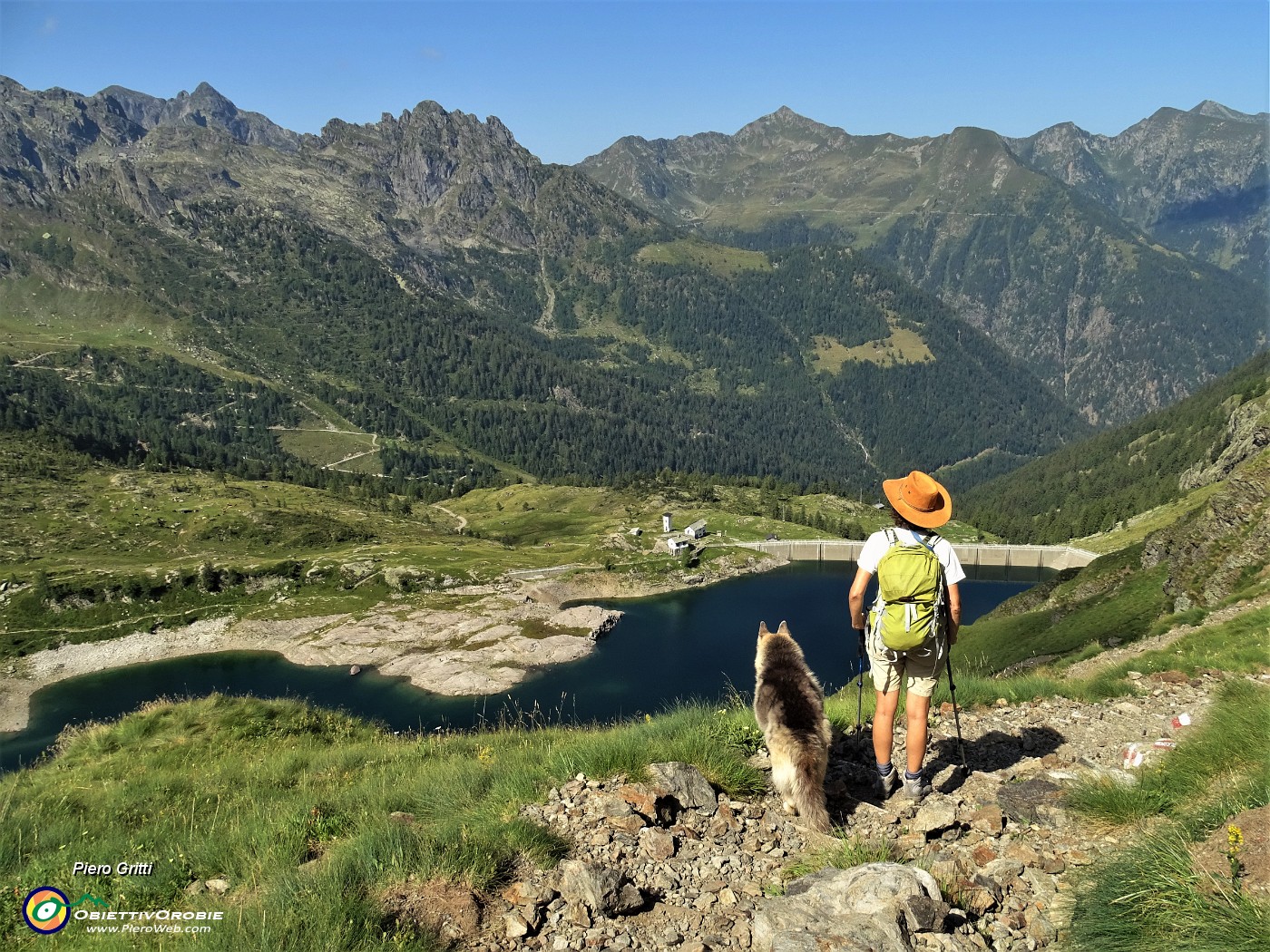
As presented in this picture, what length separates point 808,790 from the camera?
28.7 feet

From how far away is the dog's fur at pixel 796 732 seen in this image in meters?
8.73

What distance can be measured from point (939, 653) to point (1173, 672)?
10423 millimetres

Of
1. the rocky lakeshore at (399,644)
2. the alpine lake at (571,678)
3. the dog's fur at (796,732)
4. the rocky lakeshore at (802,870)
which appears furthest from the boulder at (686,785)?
the rocky lakeshore at (399,644)

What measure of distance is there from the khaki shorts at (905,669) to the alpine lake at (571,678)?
59.7 meters

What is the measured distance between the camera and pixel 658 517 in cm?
18862

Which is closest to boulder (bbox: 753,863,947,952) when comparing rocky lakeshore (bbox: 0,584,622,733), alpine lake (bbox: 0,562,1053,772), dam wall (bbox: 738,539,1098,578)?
alpine lake (bbox: 0,562,1053,772)

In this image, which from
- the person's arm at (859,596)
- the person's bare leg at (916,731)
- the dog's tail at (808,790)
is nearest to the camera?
the dog's tail at (808,790)

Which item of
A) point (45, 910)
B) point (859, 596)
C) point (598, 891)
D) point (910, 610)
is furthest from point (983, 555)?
point (45, 910)

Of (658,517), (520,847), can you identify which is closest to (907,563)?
(520,847)

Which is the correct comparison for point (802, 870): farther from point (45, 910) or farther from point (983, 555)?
point (983, 555)

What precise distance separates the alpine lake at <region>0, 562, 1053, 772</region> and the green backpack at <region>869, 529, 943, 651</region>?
60.5m

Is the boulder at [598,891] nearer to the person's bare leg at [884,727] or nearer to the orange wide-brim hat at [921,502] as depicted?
the person's bare leg at [884,727]

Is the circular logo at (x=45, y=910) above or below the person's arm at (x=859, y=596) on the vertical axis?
below

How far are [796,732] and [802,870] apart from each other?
1.66 meters
